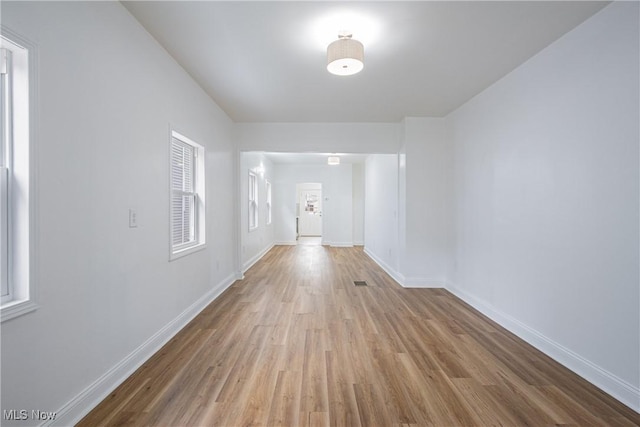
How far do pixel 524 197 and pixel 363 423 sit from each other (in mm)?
2363

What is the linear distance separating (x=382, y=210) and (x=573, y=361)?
4.14m

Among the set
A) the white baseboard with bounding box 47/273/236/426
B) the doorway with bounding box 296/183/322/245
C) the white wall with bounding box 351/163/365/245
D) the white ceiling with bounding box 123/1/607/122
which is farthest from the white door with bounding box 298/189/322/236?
the white baseboard with bounding box 47/273/236/426

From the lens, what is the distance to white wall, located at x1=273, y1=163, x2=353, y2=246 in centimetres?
929

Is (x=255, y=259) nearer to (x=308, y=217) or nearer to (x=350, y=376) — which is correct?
(x=350, y=376)

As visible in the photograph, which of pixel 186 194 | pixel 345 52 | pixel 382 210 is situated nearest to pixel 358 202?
pixel 382 210

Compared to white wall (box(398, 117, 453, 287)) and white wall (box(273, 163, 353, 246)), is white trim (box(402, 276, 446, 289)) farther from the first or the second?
white wall (box(273, 163, 353, 246))

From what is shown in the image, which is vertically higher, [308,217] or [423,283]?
[308,217]

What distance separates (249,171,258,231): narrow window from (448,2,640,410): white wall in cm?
463

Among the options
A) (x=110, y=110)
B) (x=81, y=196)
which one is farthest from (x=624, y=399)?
(x=110, y=110)

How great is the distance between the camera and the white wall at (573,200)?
183 cm

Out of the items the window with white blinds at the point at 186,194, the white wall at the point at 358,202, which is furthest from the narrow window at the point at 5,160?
the white wall at the point at 358,202

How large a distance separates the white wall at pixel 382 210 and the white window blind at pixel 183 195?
3.12m

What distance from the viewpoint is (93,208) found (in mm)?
1741

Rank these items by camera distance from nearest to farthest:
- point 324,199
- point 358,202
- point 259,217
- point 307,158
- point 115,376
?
1. point 115,376
2. point 259,217
3. point 307,158
4. point 324,199
5. point 358,202
